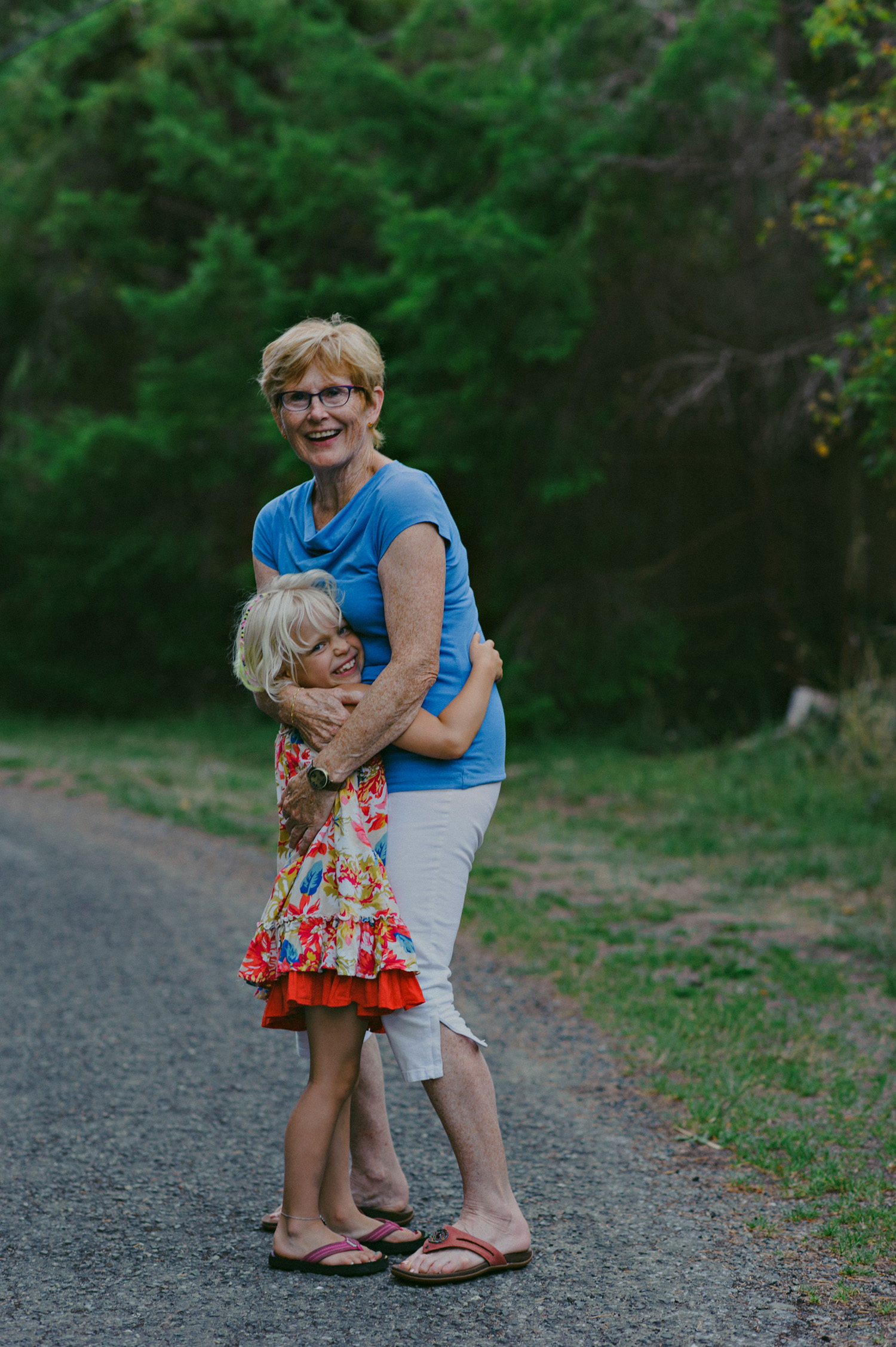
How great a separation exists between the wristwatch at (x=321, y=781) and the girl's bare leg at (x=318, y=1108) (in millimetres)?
480

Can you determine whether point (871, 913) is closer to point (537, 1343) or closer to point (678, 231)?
point (537, 1343)

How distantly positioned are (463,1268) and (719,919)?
4.15 meters

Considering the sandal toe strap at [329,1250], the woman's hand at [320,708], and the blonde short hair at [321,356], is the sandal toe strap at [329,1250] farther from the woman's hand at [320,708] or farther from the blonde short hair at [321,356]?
the blonde short hair at [321,356]

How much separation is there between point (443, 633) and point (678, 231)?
36.2 ft

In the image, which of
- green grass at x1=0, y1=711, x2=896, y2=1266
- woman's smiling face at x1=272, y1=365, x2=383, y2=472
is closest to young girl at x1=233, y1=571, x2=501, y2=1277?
woman's smiling face at x1=272, y1=365, x2=383, y2=472

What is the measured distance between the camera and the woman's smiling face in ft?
9.64

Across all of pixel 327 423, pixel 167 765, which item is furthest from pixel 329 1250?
pixel 167 765

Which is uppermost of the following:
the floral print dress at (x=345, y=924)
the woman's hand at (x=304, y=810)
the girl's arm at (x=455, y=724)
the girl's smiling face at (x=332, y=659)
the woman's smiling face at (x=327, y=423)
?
the woman's smiling face at (x=327, y=423)

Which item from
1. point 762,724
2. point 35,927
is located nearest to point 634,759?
point 762,724

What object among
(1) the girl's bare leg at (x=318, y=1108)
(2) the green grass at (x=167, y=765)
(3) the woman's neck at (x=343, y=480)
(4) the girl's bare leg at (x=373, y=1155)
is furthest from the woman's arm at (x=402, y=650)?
(2) the green grass at (x=167, y=765)

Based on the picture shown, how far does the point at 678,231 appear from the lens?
1298cm

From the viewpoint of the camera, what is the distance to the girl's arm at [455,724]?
2.93 meters

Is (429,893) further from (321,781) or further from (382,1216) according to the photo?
(382,1216)

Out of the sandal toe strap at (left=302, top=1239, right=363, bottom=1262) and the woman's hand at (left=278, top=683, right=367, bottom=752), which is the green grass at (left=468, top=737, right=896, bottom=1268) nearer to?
the sandal toe strap at (left=302, top=1239, right=363, bottom=1262)
